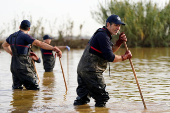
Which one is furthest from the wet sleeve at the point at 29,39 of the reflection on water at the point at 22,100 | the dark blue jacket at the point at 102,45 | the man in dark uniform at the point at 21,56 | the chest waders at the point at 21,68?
the dark blue jacket at the point at 102,45

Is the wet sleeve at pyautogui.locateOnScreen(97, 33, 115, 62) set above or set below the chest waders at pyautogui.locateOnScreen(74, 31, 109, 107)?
above

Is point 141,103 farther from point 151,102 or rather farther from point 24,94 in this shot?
point 24,94

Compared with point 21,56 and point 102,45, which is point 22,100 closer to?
point 21,56

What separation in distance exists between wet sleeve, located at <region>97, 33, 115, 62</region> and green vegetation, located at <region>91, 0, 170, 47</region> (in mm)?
25554

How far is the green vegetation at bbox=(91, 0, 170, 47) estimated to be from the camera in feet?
105

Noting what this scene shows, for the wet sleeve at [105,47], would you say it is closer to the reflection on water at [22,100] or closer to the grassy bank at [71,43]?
the reflection on water at [22,100]

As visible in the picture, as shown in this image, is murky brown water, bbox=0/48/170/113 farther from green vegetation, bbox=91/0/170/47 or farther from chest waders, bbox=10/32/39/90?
green vegetation, bbox=91/0/170/47

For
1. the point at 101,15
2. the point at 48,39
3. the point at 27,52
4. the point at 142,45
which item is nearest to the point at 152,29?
the point at 142,45

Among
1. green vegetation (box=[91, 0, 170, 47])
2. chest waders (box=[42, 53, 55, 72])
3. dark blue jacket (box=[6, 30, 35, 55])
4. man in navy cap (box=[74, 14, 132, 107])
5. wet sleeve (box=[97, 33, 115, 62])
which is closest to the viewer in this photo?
wet sleeve (box=[97, 33, 115, 62])

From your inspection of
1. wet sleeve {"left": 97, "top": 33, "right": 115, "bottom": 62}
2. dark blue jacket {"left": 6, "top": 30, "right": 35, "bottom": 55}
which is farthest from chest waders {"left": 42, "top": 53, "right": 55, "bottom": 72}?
wet sleeve {"left": 97, "top": 33, "right": 115, "bottom": 62}

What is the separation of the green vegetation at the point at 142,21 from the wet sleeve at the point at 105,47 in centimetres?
2555

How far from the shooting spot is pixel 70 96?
7.94 metres

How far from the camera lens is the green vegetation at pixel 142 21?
32.0 metres

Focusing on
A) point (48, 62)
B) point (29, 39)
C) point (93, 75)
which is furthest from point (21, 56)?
point (48, 62)
